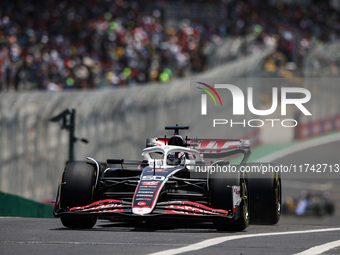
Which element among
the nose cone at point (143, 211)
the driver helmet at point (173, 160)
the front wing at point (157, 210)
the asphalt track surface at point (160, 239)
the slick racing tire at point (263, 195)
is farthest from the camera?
the slick racing tire at point (263, 195)

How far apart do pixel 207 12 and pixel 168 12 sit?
2.36 m

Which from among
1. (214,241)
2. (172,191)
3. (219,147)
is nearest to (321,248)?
(214,241)

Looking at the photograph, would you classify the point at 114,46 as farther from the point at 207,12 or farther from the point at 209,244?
the point at 209,244

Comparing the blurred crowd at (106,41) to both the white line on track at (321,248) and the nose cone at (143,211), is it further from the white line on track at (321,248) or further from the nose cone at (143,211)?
the white line on track at (321,248)

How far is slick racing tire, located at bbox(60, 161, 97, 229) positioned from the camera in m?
9.79

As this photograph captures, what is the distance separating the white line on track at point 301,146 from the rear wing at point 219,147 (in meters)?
11.3

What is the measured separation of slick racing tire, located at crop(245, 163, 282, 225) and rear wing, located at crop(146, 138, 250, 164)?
0.49m

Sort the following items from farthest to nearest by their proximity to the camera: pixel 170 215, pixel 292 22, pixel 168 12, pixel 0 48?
pixel 292 22 → pixel 168 12 → pixel 0 48 → pixel 170 215

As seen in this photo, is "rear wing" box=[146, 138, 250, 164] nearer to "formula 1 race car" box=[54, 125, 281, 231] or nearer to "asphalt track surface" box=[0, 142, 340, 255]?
"formula 1 race car" box=[54, 125, 281, 231]

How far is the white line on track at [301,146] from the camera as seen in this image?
943 inches

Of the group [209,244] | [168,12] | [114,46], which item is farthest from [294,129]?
[209,244]

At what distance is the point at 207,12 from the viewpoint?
35.4 metres

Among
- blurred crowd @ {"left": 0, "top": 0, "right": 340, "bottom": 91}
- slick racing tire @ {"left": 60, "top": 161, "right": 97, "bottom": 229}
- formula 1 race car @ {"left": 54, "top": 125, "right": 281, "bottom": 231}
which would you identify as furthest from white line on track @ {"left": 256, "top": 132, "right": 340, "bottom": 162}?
slick racing tire @ {"left": 60, "top": 161, "right": 97, "bottom": 229}

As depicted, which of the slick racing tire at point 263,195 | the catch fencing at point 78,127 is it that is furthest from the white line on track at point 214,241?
the catch fencing at point 78,127
